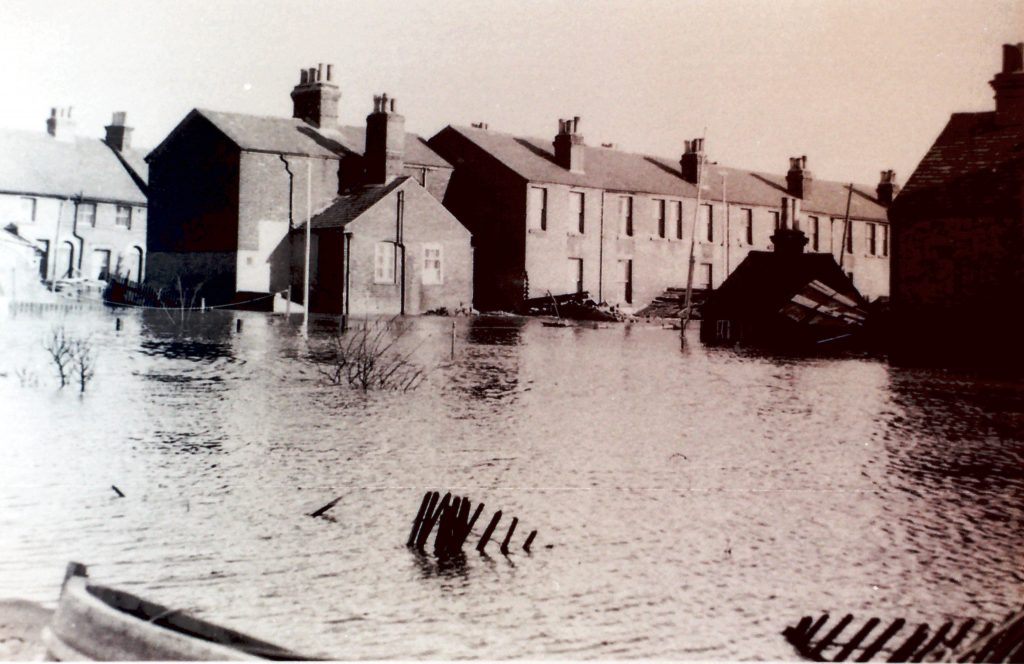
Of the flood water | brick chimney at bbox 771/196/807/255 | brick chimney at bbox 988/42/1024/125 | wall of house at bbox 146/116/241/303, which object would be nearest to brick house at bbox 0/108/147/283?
wall of house at bbox 146/116/241/303

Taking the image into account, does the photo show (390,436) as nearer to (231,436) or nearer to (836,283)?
(231,436)

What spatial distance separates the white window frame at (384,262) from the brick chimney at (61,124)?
19.2 metres

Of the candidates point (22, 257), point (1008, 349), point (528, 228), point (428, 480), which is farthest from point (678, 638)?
point (528, 228)

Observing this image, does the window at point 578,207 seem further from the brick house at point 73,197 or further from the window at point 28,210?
the window at point 28,210

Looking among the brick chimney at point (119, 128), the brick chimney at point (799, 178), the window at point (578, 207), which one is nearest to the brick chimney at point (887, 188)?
the brick chimney at point (799, 178)

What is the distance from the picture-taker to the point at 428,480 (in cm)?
661

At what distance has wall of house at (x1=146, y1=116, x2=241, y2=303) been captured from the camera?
14836 mm

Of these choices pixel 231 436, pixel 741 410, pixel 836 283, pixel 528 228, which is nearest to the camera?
pixel 231 436

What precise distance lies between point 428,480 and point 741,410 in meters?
4.53

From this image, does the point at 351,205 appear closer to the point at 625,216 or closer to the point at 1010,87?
the point at 625,216

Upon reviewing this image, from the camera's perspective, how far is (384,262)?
26328 millimetres

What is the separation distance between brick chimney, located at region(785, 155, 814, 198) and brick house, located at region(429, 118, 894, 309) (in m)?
0.02

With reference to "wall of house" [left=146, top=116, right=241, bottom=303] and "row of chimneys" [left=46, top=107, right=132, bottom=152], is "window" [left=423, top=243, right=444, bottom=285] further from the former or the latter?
"row of chimneys" [left=46, top=107, right=132, bottom=152]

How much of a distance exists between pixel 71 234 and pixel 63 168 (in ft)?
5.18
